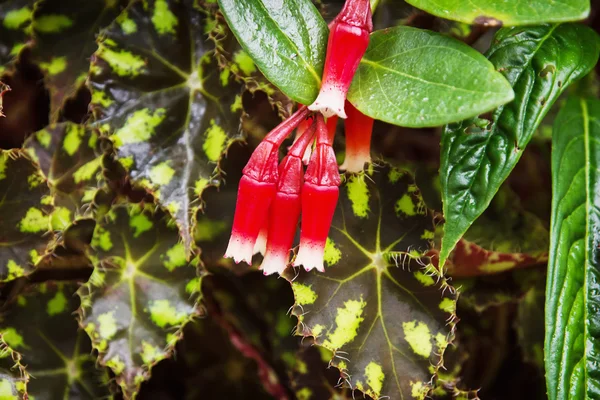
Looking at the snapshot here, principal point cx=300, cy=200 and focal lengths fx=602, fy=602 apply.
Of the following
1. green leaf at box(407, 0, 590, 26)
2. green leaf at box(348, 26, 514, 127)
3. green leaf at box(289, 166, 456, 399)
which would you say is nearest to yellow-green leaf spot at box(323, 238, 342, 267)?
green leaf at box(289, 166, 456, 399)

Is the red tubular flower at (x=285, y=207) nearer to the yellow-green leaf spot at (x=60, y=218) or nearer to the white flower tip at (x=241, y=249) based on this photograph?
the white flower tip at (x=241, y=249)

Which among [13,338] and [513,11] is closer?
[513,11]

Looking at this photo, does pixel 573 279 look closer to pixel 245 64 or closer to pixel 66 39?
pixel 245 64

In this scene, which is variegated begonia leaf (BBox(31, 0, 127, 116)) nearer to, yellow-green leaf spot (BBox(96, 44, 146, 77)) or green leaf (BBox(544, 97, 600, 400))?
yellow-green leaf spot (BBox(96, 44, 146, 77))

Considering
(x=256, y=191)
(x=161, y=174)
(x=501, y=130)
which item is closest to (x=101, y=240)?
(x=161, y=174)

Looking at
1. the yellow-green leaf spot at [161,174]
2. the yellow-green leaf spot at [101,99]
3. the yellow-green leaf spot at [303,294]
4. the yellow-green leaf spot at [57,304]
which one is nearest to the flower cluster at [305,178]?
the yellow-green leaf spot at [303,294]

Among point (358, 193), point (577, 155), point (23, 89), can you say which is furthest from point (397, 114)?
point (23, 89)
